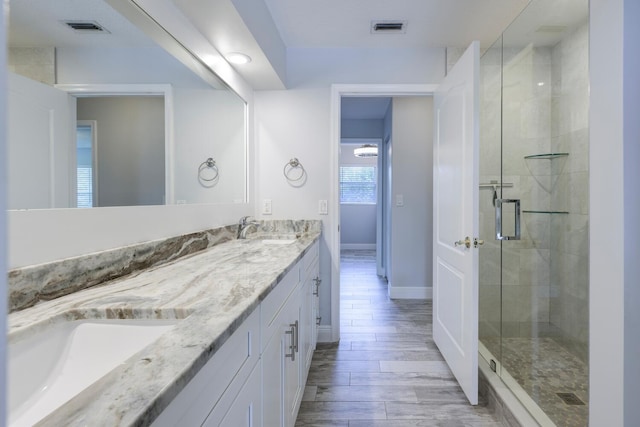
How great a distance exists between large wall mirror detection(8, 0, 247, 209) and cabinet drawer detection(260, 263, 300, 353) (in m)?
0.67

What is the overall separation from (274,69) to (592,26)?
1704 mm

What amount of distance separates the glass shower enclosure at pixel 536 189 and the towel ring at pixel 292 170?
1375 millimetres

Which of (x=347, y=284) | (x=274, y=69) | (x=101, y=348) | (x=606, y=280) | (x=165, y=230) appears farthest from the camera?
(x=347, y=284)

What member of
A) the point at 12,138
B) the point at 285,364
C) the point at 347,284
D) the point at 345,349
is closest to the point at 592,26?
the point at 285,364

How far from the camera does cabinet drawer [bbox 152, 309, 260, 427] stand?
1.64 ft

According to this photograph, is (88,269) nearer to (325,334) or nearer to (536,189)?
(325,334)

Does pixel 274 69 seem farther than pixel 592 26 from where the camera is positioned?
Yes

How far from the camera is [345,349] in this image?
2455 millimetres

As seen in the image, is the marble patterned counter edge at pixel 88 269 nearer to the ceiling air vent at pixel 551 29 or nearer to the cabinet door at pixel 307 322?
the cabinet door at pixel 307 322

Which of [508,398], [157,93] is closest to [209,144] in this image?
[157,93]

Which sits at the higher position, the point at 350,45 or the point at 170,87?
the point at 350,45

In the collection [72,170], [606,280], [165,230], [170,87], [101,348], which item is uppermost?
[170,87]

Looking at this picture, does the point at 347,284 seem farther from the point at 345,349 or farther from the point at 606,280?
the point at 606,280

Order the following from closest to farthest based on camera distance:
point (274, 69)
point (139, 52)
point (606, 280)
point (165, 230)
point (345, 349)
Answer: point (606, 280), point (139, 52), point (165, 230), point (274, 69), point (345, 349)
